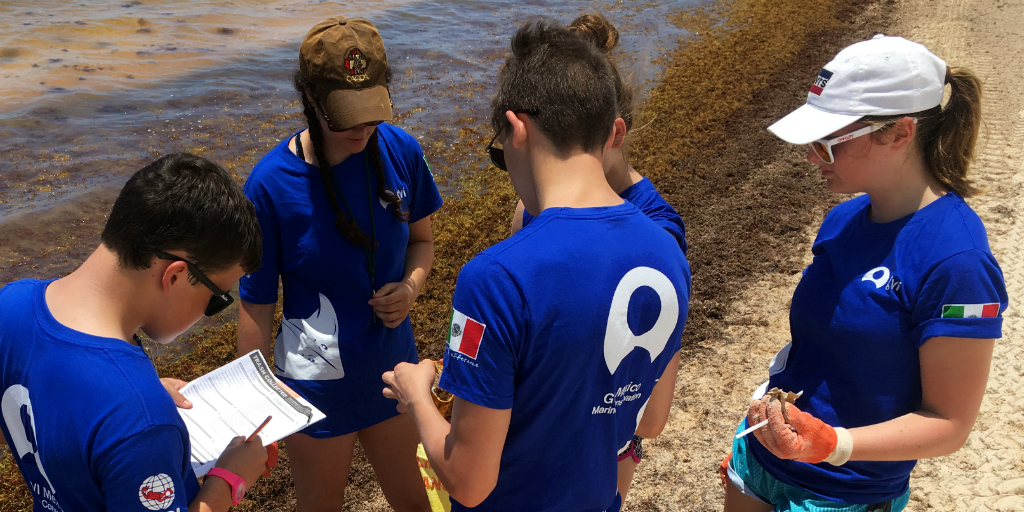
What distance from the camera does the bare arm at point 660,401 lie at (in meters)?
2.26

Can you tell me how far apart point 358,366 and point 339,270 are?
0.41 m

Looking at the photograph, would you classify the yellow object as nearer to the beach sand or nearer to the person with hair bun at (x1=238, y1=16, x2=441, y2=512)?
the person with hair bun at (x1=238, y1=16, x2=441, y2=512)

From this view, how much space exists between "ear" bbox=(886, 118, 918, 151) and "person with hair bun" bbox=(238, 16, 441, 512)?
5.72 ft

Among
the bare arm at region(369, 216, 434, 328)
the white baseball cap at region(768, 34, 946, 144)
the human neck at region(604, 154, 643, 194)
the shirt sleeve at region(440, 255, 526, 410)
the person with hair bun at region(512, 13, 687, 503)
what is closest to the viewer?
the shirt sleeve at region(440, 255, 526, 410)

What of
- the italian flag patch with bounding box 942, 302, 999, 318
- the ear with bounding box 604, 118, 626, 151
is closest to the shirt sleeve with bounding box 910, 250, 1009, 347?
the italian flag patch with bounding box 942, 302, 999, 318

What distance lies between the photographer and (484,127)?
1058 centimetres

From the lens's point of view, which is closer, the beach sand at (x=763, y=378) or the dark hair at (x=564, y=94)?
the dark hair at (x=564, y=94)

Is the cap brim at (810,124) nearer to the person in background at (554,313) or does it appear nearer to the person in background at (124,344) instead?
the person in background at (554,313)

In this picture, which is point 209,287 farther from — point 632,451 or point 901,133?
point 901,133

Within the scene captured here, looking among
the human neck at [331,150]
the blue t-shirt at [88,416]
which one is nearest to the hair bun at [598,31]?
the human neck at [331,150]

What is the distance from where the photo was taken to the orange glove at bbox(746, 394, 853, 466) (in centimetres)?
207

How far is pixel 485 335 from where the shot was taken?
1515mm

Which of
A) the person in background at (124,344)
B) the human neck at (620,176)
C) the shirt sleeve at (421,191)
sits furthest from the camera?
the shirt sleeve at (421,191)

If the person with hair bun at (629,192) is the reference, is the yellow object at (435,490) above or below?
below
